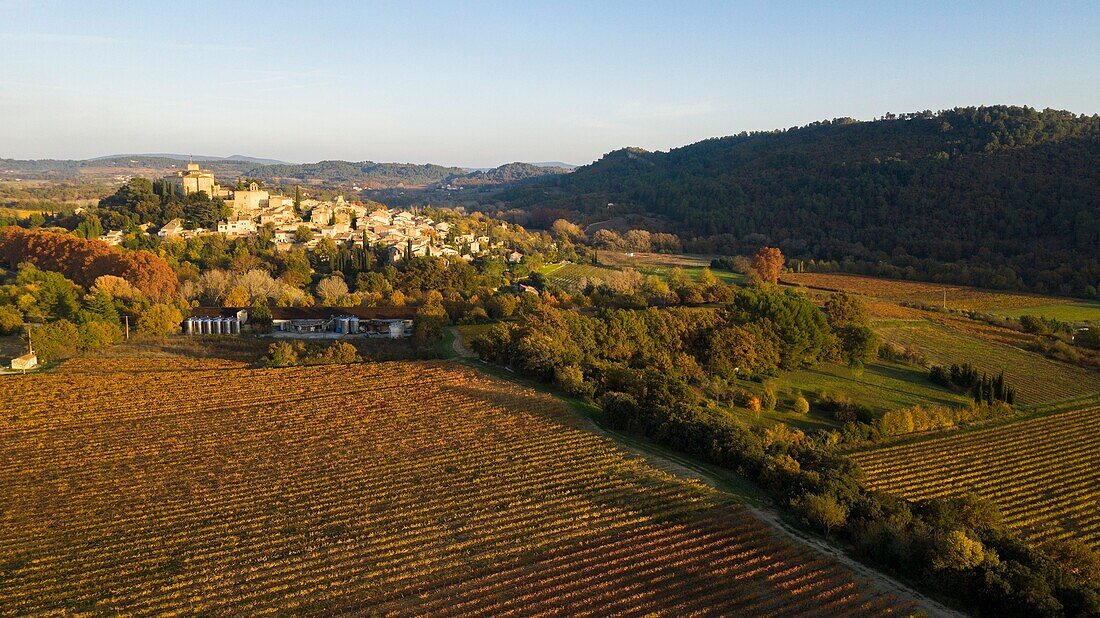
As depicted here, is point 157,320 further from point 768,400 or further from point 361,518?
point 768,400

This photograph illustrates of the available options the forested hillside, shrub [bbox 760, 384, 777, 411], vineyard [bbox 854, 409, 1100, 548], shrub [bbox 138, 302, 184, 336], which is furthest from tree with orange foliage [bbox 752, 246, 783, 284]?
shrub [bbox 138, 302, 184, 336]

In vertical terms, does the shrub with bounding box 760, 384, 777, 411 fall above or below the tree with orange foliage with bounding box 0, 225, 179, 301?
below

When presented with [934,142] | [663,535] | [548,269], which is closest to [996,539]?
[663,535]

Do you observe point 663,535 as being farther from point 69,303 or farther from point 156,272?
point 156,272

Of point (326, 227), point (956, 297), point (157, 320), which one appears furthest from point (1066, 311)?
point (326, 227)

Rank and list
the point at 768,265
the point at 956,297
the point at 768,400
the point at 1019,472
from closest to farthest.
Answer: the point at 1019,472 → the point at 768,400 → the point at 956,297 → the point at 768,265

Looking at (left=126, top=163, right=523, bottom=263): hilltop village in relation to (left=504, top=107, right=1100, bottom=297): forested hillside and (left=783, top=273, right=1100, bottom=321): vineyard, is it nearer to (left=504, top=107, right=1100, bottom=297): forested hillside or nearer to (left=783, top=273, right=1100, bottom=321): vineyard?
(left=783, top=273, right=1100, bottom=321): vineyard

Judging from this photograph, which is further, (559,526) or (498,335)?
(498,335)
